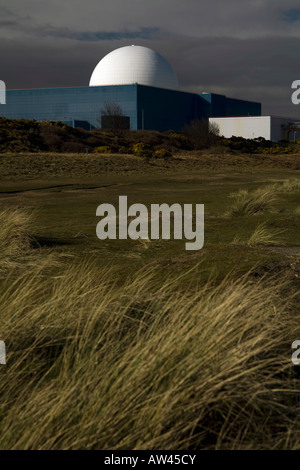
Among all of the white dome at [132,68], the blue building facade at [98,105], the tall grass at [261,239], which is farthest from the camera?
the white dome at [132,68]

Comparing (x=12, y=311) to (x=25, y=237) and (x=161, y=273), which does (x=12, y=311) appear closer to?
(x=161, y=273)

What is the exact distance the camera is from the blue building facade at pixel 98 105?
62.7m

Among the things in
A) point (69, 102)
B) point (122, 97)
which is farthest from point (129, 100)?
point (69, 102)

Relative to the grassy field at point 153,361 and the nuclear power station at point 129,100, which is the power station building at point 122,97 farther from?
the grassy field at point 153,361

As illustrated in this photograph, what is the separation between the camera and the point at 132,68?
66.4 meters

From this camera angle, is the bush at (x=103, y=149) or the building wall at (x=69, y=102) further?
the building wall at (x=69, y=102)

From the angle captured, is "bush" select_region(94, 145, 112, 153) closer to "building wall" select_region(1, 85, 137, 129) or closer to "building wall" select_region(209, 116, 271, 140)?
"building wall" select_region(1, 85, 137, 129)

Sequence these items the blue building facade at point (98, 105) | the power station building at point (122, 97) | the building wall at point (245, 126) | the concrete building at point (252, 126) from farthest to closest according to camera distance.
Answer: the building wall at point (245, 126) < the concrete building at point (252, 126) < the power station building at point (122, 97) < the blue building facade at point (98, 105)

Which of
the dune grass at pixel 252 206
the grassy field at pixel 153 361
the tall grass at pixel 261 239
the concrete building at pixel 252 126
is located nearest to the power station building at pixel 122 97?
the concrete building at pixel 252 126

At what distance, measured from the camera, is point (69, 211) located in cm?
1390

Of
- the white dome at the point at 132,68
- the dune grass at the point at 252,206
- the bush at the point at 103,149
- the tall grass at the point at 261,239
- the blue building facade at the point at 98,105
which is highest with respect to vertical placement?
the white dome at the point at 132,68

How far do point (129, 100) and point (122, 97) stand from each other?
104 cm

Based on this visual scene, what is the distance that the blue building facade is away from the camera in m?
62.7

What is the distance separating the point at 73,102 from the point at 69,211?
175 ft
